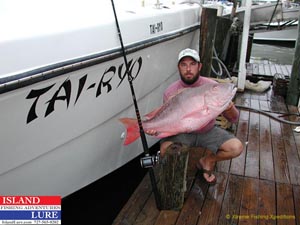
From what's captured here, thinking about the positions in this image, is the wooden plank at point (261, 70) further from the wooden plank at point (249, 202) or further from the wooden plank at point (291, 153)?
the wooden plank at point (249, 202)

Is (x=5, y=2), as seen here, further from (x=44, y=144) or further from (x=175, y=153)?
(x=175, y=153)

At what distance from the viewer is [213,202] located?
103 inches

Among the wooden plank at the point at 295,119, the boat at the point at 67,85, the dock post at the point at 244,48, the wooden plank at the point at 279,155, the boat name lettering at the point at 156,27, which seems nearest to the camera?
the boat at the point at 67,85

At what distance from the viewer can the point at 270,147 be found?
11.6 ft

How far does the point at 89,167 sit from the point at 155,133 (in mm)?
623

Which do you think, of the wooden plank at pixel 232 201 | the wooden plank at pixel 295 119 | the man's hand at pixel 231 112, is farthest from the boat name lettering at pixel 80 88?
the wooden plank at pixel 295 119

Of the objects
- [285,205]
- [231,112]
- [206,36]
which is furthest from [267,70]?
[285,205]

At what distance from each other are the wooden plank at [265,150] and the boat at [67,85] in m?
1.37

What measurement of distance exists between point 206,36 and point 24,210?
10.9ft

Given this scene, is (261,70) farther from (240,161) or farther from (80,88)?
(80,88)

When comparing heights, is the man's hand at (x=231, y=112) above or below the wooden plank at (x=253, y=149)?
above

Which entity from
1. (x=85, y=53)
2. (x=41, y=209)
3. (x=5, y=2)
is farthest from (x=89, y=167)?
(x=5, y=2)

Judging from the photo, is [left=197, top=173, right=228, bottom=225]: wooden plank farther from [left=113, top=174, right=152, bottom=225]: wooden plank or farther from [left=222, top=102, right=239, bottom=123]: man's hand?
[left=222, top=102, right=239, bottom=123]: man's hand

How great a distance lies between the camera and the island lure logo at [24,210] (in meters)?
1.98
